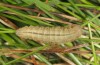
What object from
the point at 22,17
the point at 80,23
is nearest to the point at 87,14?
the point at 80,23

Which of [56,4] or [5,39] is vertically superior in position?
[56,4]

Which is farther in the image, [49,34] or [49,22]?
[49,22]

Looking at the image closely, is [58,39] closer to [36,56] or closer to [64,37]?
[64,37]
